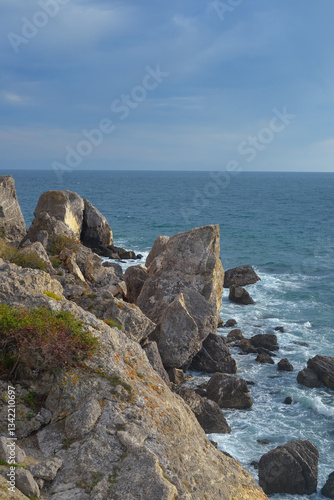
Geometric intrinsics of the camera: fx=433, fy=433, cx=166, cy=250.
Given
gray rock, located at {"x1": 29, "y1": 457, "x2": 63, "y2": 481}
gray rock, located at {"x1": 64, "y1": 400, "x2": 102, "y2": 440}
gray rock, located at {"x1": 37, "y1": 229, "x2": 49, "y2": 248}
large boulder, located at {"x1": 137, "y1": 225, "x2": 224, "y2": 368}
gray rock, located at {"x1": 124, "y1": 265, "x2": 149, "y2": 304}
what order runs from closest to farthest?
gray rock, located at {"x1": 29, "y1": 457, "x2": 63, "y2": 481} < gray rock, located at {"x1": 64, "y1": 400, "x2": 102, "y2": 440} < large boulder, located at {"x1": 137, "y1": 225, "x2": 224, "y2": 368} < gray rock, located at {"x1": 124, "y1": 265, "x2": 149, "y2": 304} < gray rock, located at {"x1": 37, "y1": 229, "x2": 49, "y2": 248}

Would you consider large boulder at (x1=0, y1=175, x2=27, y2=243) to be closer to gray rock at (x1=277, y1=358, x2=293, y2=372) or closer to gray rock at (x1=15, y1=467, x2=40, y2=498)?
gray rock at (x1=277, y1=358, x2=293, y2=372)

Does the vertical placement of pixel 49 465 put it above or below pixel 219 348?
above

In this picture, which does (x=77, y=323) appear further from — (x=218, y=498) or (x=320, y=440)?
(x=320, y=440)

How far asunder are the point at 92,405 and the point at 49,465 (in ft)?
5.80

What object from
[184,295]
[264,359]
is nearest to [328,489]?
[264,359]

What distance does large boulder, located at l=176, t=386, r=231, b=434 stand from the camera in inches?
839

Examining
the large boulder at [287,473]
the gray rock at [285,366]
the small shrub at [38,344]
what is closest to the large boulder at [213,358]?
the gray rock at [285,366]

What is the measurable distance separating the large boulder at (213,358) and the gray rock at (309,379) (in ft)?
13.2

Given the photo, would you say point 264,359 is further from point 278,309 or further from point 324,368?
point 278,309

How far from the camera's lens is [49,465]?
9234 mm

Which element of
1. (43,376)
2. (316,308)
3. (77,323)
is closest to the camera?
(43,376)

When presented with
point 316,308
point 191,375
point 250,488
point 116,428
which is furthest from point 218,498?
point 316,308

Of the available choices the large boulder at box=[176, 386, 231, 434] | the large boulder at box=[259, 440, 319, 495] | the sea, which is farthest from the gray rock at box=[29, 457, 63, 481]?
the large boulder at box=[176, 386, 231, 434]

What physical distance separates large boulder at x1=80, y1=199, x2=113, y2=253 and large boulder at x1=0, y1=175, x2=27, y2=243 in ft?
30.0
